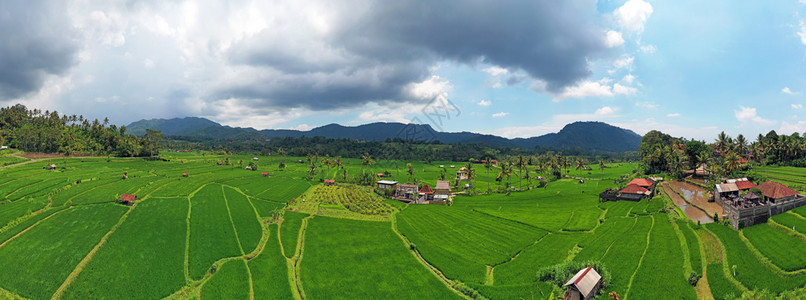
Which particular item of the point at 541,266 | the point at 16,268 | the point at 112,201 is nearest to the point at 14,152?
the point at 112,201

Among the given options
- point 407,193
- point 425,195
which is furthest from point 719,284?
point 407,193

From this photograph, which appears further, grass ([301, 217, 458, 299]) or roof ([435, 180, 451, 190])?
roof ([435, 180, 451, 190])

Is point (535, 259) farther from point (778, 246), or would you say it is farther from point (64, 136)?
point (64, 136)

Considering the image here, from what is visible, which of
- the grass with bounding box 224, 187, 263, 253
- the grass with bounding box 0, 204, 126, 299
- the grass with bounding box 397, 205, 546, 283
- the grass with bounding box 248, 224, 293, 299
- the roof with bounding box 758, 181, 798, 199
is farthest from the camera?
the grass with bounding box 224, 187, 263, 253

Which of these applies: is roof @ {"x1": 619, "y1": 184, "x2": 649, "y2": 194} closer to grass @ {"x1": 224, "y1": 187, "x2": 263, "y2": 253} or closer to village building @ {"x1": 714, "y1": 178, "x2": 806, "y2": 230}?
village building @ {"x1": 714, "y1": 178, "x2": 806, "y2": 230}

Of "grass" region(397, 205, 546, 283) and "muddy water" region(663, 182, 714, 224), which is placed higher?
"muddy water" region(663, 182, 714, 224)

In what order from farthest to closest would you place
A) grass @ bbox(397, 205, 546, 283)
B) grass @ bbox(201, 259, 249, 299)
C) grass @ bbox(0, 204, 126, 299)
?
grass @ bbox(397, 205, 546, 283) → grass @ bbox(0, 204, 126, 299) → grass @ bbox(201, 259, 249, 299)

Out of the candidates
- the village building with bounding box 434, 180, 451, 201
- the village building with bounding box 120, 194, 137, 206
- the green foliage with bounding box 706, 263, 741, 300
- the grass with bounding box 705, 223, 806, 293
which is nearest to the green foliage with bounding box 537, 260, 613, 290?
the green foliage with bounding box 706, 263, 741, 300
